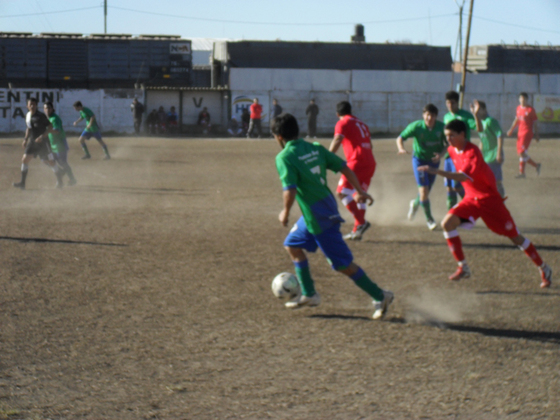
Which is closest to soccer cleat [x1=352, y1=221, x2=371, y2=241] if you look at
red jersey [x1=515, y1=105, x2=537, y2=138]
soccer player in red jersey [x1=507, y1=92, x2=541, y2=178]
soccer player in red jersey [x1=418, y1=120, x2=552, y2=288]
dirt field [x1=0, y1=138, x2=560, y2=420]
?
dirt field [x1=0, y1=138, x2=560, y2=420]

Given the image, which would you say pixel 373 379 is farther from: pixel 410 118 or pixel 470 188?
pixel 410 118

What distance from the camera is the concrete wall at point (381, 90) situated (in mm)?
36531

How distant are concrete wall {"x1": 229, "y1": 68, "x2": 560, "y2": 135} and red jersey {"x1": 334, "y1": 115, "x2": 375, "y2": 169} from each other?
2711 centimetres

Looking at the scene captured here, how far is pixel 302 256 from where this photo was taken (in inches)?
232

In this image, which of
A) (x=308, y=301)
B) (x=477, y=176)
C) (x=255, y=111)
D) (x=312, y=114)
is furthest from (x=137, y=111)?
(x=308, y=301)

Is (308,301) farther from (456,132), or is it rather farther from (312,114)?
(312,114)

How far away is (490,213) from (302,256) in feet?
6.63

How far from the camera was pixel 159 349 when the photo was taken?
5.00 metres

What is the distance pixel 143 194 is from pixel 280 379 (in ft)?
32.7

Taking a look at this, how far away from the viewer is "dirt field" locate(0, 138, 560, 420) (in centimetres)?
410

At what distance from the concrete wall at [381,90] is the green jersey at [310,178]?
1216 inches

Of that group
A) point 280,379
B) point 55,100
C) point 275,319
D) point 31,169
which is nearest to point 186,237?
point 275,319

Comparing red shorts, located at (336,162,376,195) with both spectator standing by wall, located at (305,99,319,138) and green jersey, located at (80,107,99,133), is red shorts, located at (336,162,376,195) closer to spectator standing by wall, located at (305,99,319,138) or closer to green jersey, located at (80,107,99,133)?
green jersey, located at (80,107,99,133)

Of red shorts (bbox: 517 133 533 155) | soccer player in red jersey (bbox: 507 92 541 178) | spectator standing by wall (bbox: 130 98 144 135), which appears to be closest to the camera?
soccer player in red jersey (bbox: 507 92 541 178)
